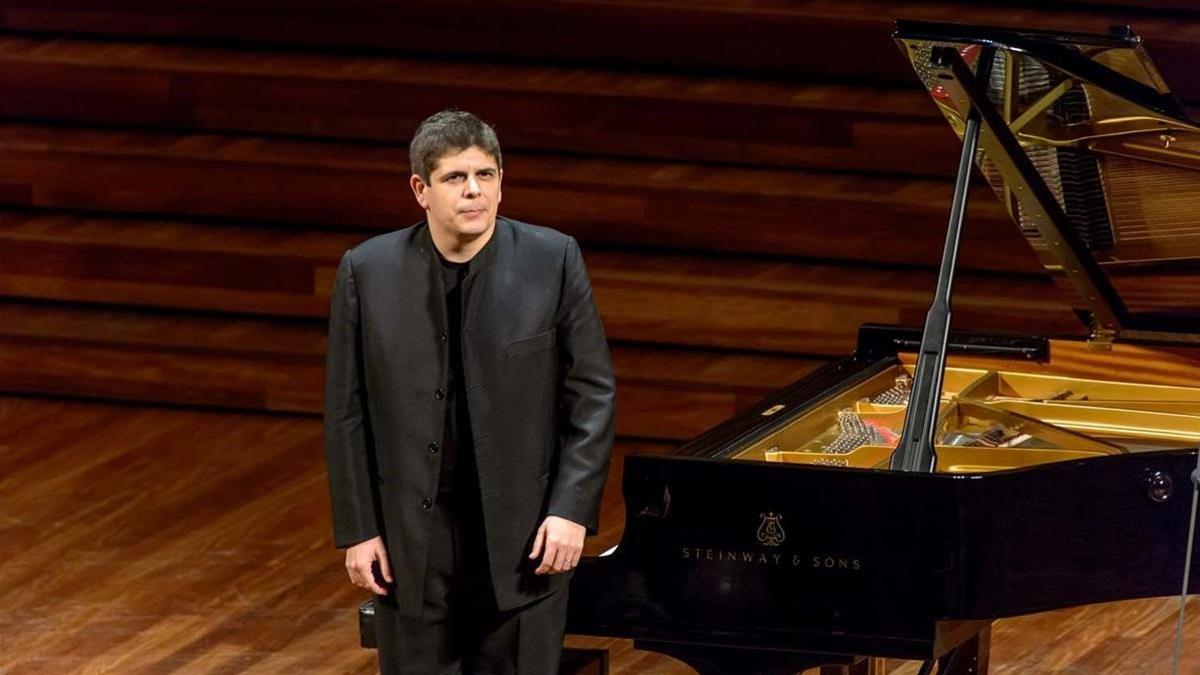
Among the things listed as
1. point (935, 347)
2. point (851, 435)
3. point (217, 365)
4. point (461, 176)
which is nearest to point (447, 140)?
point (461, 176)

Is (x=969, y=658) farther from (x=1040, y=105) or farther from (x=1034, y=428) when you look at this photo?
(x=1040, y=105)

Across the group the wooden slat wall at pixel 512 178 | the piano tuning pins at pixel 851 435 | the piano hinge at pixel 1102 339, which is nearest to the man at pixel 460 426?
the piano tuning pins at pixel 851 435

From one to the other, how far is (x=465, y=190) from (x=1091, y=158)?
1.35 metres

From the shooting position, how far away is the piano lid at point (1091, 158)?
3076mm

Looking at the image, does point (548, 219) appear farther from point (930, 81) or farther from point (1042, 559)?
point (1042, 559)

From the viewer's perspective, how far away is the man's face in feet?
8.21

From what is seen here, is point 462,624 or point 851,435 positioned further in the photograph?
point 851,435

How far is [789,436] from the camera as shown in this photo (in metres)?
3.23

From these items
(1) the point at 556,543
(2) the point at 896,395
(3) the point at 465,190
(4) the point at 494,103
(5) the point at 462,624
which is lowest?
(5) the point at 462,624

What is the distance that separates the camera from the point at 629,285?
555 centimetres

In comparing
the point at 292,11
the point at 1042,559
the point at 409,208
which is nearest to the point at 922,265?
the point at 409,208

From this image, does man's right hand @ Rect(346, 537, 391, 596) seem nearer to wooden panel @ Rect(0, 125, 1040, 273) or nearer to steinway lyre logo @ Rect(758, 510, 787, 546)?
steinway lyre logo @ Rect(758, 510, 787, 546)

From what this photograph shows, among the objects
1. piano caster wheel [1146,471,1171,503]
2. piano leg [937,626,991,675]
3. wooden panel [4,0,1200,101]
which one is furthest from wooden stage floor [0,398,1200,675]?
piano caster wheel [1146,471,1171,503]

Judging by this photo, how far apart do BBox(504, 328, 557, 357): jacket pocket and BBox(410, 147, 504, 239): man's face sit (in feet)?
0.51
